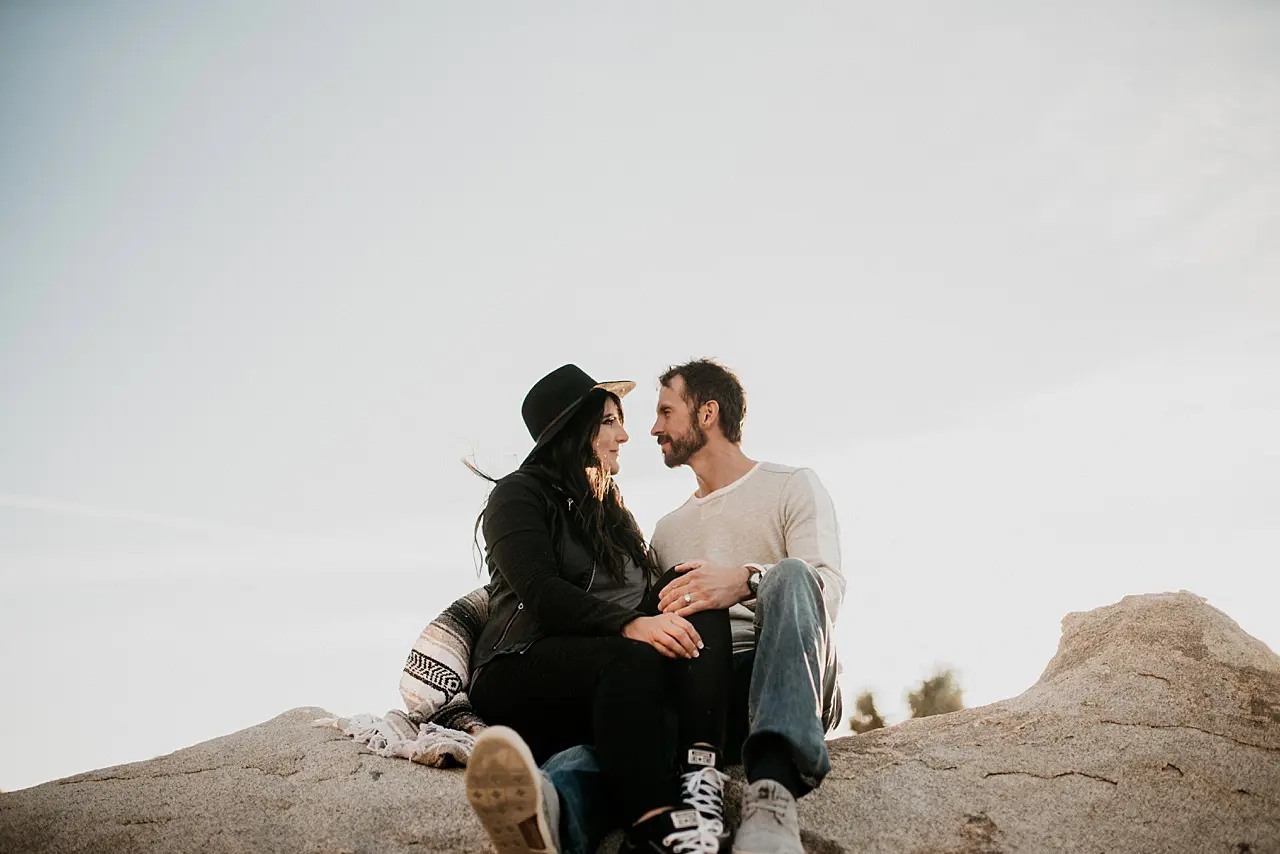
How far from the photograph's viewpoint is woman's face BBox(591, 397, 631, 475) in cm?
380

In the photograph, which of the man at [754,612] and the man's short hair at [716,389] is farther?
the man's short hair at [716,389]

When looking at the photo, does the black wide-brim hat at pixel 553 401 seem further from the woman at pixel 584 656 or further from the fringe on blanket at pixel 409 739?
the fringe on blanket at pixel 409 739

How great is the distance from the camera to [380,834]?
2.90 m

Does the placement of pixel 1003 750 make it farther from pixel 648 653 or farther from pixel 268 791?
pixel 268 791

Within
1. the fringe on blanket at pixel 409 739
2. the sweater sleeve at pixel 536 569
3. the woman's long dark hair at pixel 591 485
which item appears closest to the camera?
the sweater sleeve at pixel 536 569

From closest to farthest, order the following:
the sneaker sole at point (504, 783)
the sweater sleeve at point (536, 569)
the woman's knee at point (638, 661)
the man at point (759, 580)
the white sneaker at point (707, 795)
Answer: the sneaker sole at point (504, 783) → the white sneaker at point (707, 795) → the man at point (759, 580) → the woman's knee at point (638, 661) → the sweater sleeve at point (536, 569)

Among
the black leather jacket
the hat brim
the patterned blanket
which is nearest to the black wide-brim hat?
the hat brim

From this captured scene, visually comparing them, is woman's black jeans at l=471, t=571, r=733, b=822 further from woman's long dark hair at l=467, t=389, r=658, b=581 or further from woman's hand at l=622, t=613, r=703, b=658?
woman's long dark hair at l=467, t=389, r=658, b=581

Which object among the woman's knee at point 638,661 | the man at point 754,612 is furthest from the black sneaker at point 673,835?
the woman's knee at point 638,661

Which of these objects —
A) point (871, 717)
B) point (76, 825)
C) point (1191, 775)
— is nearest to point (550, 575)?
point (76, 825)

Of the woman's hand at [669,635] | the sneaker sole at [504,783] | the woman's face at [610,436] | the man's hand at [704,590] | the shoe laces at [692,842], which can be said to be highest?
the woman's face at [610,436]

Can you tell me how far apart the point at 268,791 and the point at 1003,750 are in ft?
9.80

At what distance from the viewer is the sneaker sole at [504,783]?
2113mm

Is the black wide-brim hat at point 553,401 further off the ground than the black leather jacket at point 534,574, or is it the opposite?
the black wide-brim hat at point 553,401
